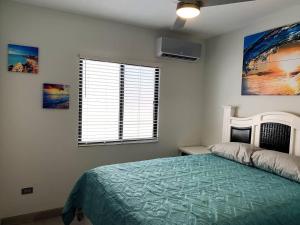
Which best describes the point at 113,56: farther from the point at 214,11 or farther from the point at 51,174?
the point at 51,174

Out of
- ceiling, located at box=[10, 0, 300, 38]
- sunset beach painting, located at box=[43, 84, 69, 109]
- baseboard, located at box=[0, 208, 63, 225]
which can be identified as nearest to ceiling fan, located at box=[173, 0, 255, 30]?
ceiling, located at box=[10, 0, 300, 38]

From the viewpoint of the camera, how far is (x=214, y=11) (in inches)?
106

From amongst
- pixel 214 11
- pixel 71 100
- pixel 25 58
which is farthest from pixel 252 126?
pixel 25 58

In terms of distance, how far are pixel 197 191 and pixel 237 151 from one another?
3.55 ft

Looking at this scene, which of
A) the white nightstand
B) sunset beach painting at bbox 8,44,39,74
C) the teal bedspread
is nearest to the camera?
the teal bedspread

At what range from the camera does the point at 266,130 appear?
9.00 feet

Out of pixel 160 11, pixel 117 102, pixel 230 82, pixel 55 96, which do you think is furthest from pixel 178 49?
pixel 55 96

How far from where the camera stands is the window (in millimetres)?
3059

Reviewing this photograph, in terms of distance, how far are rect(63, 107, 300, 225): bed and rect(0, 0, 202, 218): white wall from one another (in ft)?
2.47

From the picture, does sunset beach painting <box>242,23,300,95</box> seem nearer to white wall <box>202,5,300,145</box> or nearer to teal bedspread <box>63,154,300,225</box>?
white wall <box>202,5,300,145</box>

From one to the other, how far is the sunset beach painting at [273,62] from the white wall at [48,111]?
53.7 inches

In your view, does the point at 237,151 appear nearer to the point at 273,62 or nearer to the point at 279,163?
the point at 279,163

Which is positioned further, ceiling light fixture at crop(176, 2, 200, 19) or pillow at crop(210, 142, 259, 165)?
pillow at crop(210, 142, 259, 165)

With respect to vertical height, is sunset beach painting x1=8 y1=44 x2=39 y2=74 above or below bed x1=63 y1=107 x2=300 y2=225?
above
